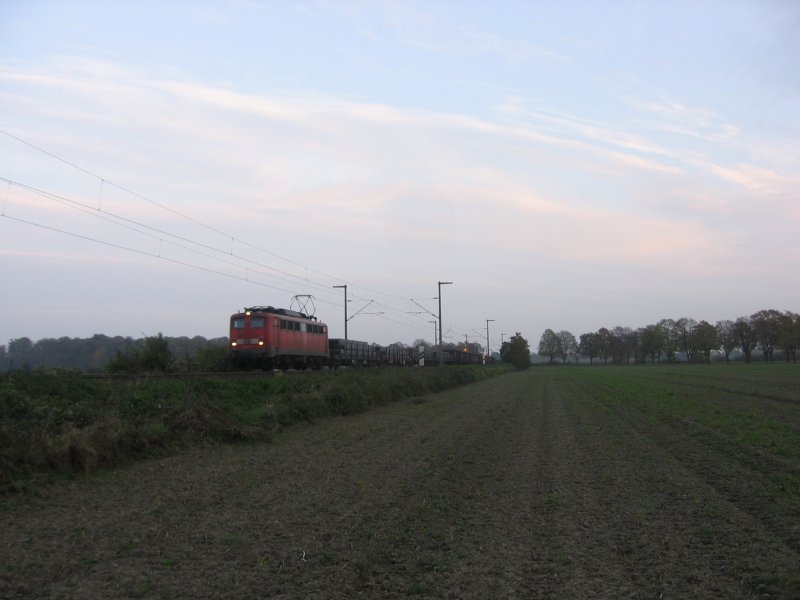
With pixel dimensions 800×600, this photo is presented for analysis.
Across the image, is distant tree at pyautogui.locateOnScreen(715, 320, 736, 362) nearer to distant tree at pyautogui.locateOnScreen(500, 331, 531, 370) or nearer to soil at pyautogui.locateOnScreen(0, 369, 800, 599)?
distant tree at pyautogui.locateOnScreen(500, 331, 531, 370)

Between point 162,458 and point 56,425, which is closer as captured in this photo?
point 56,425

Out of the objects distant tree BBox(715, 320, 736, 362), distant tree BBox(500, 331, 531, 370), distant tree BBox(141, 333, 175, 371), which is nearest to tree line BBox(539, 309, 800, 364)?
distant tree BBox(715, 320, 736, 362)

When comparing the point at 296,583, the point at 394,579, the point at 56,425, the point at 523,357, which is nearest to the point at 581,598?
the point at 394,579

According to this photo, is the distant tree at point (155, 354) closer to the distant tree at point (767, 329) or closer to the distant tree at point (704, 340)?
the distant tree at point (767, 329)

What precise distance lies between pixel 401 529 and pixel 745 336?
542 ft

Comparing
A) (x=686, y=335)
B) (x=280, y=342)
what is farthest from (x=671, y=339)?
(x=280, y=342)

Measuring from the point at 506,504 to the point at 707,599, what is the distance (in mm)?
3978

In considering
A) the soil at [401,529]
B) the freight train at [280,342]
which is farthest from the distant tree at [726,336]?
the soil at [401,529]

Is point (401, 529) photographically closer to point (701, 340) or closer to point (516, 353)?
point (516, 353)

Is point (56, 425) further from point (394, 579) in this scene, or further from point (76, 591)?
point (394, 579)

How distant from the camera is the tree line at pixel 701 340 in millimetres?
141763

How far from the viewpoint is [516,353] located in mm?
139250

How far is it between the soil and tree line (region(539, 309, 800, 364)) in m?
138

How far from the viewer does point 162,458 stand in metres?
13.1
